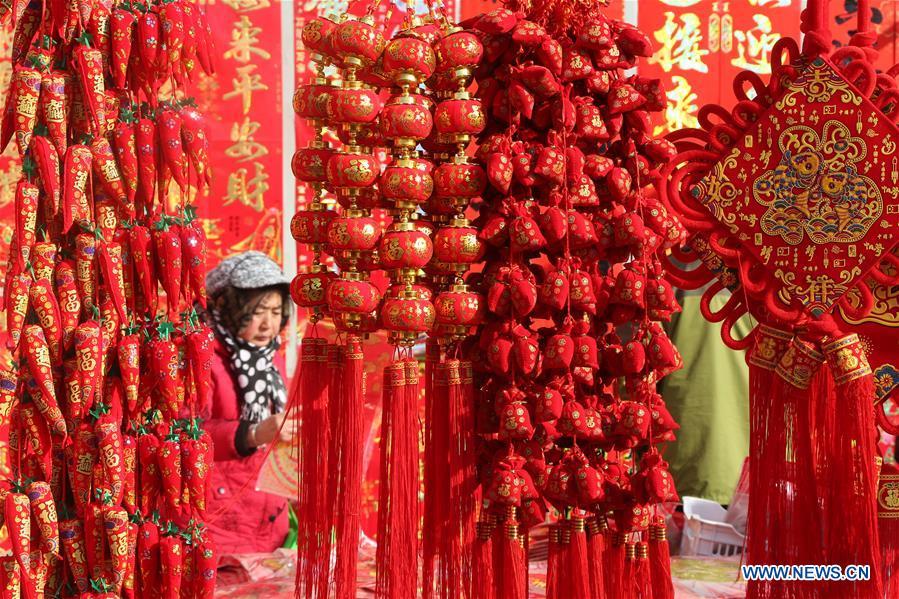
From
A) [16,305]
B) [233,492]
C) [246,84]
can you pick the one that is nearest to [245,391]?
[233,492]

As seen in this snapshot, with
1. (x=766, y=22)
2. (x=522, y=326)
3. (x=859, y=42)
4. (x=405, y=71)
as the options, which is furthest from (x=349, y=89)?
(x=766, y=22)

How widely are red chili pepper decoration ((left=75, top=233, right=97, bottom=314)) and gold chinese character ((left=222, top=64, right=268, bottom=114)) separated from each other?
5.66 feet

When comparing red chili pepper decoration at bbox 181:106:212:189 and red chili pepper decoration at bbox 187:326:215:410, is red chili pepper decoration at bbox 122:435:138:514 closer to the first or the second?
red chili pepper decoration at bbox 187:326:215:410

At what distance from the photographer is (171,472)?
177 cm

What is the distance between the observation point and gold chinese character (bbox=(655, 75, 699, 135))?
346cm

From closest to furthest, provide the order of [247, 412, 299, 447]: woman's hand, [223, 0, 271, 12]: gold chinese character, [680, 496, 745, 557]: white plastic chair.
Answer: [680, 496, 745, 557]: white plastic chair, [247, 412, 299, 447]: woman's hand, [223, 0, 271, 12]: gold chinese character

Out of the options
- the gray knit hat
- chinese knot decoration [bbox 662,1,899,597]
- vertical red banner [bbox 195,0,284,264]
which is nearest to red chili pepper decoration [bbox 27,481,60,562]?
chinese knot decoration [bbox 662,1,899,597]

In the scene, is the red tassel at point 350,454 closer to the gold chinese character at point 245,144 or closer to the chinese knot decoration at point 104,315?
the chinese knot decoration at point 104,315

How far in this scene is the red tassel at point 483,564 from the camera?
69.4 inches

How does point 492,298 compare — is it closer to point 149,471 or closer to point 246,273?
point 149,471

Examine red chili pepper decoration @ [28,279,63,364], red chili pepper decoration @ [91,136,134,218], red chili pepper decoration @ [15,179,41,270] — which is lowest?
red chili pepper decoration @ [28,279,63,364]

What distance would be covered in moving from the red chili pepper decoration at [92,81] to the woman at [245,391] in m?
1.63

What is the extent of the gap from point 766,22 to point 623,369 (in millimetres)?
2028

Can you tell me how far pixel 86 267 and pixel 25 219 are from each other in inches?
4.7
